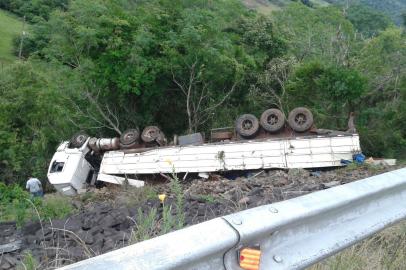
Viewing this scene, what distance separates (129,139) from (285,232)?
18.8m

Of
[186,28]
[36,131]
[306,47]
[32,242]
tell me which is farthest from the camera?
[306,47]

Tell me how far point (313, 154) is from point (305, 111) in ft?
6.58

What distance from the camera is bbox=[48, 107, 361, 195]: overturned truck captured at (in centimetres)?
1755

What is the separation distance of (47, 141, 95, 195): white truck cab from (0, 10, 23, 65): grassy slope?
41484mm

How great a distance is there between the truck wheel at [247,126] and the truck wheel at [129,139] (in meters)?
4.24

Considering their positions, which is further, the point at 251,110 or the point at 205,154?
the point at 251,110

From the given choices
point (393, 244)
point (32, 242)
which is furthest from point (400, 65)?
point (393, 244)

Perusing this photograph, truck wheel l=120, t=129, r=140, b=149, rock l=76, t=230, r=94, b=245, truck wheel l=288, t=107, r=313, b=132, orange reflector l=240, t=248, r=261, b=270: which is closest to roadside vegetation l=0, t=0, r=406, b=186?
truck wheel l=120, t=129, r=140, b=149

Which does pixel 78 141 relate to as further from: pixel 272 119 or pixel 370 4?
pixel 370 4

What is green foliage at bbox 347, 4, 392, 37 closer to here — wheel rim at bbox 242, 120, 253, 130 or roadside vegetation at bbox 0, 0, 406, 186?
roadside vegetation at bbox 0, 0, 406, 186

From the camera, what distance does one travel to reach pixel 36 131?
25969mm

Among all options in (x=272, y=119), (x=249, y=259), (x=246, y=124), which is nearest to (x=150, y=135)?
(x=246, y=124)

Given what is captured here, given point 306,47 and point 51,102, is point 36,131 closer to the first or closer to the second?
point 51,102

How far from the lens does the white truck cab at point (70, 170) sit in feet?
60.7
